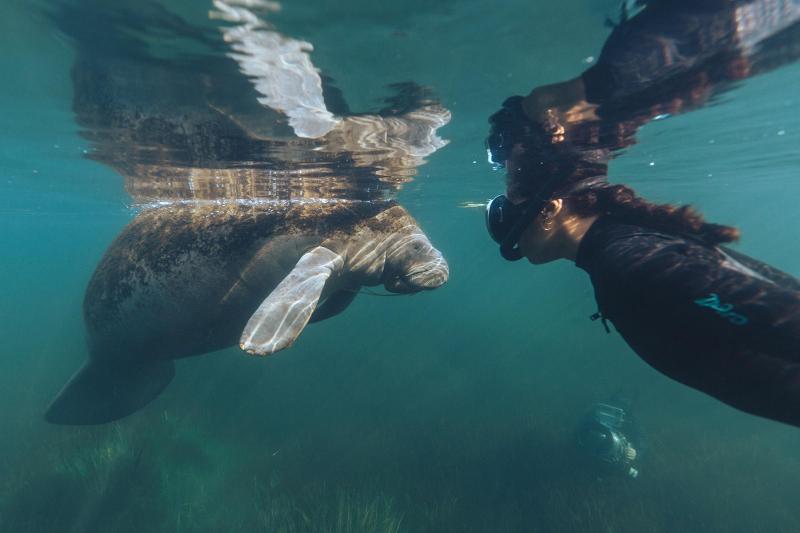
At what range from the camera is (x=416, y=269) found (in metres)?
5.99

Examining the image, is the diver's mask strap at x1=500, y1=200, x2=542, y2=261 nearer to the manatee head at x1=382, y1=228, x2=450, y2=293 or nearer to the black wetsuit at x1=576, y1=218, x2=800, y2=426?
the black wetsuit at x1=576, y1=218, x2=800, y2=426

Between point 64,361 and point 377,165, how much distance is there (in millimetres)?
21224

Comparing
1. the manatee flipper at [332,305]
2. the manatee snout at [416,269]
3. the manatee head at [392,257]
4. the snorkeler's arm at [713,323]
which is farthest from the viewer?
the manatee flipper at [332,305]

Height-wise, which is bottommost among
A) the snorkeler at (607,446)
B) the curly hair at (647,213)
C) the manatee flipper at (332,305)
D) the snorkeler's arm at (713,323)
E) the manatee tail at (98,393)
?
the snorkeler at (607,446)

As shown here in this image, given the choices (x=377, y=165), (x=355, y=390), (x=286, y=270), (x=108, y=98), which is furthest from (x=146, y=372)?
(x=355, y=390)

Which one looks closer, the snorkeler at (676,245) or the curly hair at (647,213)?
the snorkeler at (676,245)

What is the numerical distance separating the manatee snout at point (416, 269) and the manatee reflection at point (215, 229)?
2 cm

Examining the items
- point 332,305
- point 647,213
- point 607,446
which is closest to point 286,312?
point 332,305

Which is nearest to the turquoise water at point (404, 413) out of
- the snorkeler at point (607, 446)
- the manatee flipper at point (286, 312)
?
the snorkeler at point (607, 446)

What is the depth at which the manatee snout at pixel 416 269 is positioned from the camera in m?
5.80

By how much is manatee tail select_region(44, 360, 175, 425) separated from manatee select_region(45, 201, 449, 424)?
1.79 feet

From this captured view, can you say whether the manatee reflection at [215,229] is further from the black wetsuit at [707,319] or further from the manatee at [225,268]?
the black wetsuit at [707,319]

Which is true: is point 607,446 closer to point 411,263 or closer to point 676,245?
point 411,263

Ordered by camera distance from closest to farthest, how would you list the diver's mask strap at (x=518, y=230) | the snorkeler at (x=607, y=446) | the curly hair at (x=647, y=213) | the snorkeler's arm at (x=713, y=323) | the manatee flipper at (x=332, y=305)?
the snorkeler's arm at (x=713, y=323) → the curly hair at (x=647, y=213) → the diver's mask strap at (x=518, y=230) → the manatee flipper at (x=332, y=305) → the snorkeler at (x=607, y=446)
